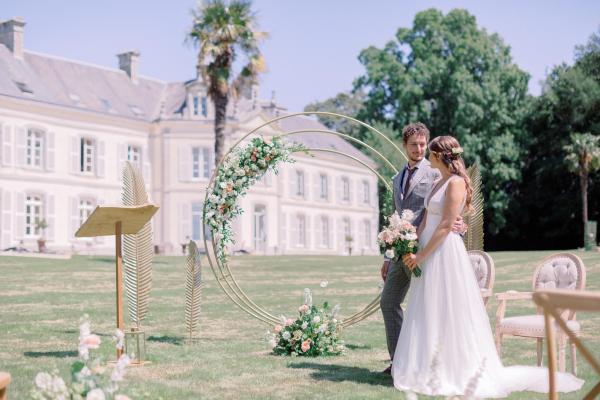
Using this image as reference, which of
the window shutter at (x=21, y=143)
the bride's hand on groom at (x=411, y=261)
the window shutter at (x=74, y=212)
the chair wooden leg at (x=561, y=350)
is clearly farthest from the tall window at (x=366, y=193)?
the bride's hand on groom at (x=411, y=261)

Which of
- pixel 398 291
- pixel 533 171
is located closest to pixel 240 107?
pixel 533 171

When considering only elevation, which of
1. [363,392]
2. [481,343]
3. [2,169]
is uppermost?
[2,169]

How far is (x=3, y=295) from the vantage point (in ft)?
43.7

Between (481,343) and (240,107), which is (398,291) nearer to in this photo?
(481,343)

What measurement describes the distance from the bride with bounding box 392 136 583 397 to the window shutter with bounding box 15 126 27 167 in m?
25.7

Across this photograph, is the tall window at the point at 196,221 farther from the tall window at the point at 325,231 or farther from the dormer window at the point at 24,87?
the tall window at the point at 325,231

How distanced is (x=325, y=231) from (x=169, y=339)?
32853mm

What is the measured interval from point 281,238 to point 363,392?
105ft

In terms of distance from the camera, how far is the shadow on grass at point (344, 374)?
5952 millimetres

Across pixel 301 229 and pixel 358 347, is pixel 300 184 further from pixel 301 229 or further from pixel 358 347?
pixel 358 347

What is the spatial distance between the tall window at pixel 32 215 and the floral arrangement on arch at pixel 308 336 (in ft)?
77.5

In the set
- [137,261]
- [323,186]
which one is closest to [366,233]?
[323,186]

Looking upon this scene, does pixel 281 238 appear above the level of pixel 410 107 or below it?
below

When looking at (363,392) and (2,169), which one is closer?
(363,392)
